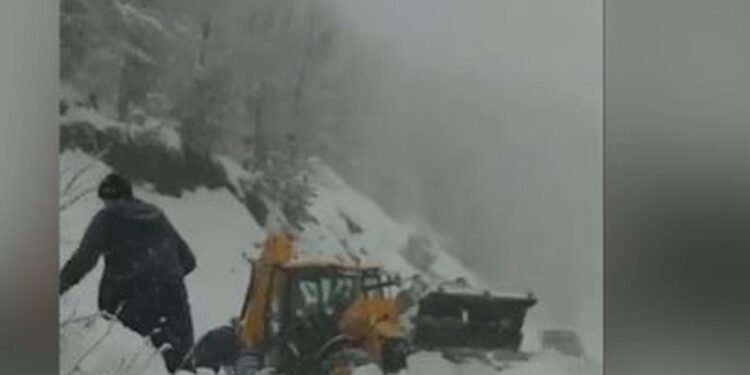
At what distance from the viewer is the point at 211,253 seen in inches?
29.2

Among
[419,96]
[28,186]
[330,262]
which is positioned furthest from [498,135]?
[28,186]

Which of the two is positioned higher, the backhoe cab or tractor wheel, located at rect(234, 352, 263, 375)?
the backhoe cab

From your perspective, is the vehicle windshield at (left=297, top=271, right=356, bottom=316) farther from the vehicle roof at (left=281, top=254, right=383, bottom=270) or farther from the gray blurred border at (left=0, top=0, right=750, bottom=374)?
the gray blurred border at (left=0, top=0, right=750, bottom=374)

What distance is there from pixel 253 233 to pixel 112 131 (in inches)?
5.9

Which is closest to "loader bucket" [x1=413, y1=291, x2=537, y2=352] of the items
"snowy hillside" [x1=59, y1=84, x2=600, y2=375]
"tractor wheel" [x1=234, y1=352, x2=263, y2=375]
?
"snowy hillside" [x1=59, y1=84, x2=600, y2=375]

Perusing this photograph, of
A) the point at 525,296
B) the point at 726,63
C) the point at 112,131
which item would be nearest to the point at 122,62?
the point at 112,131

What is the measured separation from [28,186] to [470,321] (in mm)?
402

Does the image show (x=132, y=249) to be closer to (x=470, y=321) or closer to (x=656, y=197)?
(x=470, y=321)

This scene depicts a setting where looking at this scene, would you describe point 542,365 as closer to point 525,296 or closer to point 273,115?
point 525,296

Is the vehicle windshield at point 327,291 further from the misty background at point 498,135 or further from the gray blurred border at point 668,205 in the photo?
the gray blurred border at point 668,205

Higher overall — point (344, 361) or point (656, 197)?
point (656, 197)

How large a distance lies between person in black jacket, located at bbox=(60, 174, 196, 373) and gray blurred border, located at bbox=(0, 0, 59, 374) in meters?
0.03

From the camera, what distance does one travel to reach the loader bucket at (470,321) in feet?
2.43

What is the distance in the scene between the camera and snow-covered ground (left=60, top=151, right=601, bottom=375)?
0.74 metres
